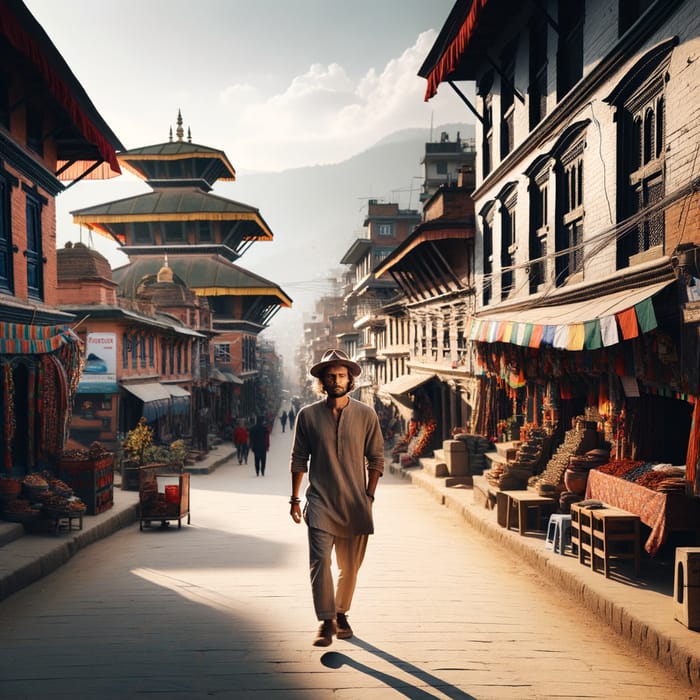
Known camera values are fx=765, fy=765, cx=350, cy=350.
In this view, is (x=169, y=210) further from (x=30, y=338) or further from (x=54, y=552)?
(x=54, y=552)

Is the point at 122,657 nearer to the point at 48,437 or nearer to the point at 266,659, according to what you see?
the point at 266,659

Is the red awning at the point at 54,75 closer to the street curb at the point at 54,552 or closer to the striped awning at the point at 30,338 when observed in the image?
the striped awning at the point at 30,338

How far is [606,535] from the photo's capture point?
8.26 m

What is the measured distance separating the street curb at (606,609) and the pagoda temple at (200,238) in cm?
3696

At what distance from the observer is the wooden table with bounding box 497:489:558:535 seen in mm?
11227

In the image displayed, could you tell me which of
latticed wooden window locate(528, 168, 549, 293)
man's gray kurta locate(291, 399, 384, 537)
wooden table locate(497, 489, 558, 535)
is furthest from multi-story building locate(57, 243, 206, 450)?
man's gray kurta locate(291, 399, 384, 537)

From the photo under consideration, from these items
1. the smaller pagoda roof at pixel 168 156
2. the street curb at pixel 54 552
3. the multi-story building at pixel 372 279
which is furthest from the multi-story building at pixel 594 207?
the smaller pagoda roof at pixel 168 156

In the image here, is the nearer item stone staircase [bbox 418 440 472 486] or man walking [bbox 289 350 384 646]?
man walking [bbox 289 350 384 646]

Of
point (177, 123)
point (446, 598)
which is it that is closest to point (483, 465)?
point (446, 598)

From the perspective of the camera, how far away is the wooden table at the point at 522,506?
11.2m

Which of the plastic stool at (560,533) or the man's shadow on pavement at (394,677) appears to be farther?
the plastic stool at (560,533)

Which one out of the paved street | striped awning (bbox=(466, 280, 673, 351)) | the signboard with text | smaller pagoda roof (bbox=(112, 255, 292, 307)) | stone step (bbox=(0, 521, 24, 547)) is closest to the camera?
the paved street

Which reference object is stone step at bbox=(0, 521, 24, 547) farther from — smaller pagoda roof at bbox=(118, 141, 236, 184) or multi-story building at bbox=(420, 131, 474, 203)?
multi-story building at bbox=(420, 131, 474, 203)

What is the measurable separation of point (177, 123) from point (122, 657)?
5900cm
